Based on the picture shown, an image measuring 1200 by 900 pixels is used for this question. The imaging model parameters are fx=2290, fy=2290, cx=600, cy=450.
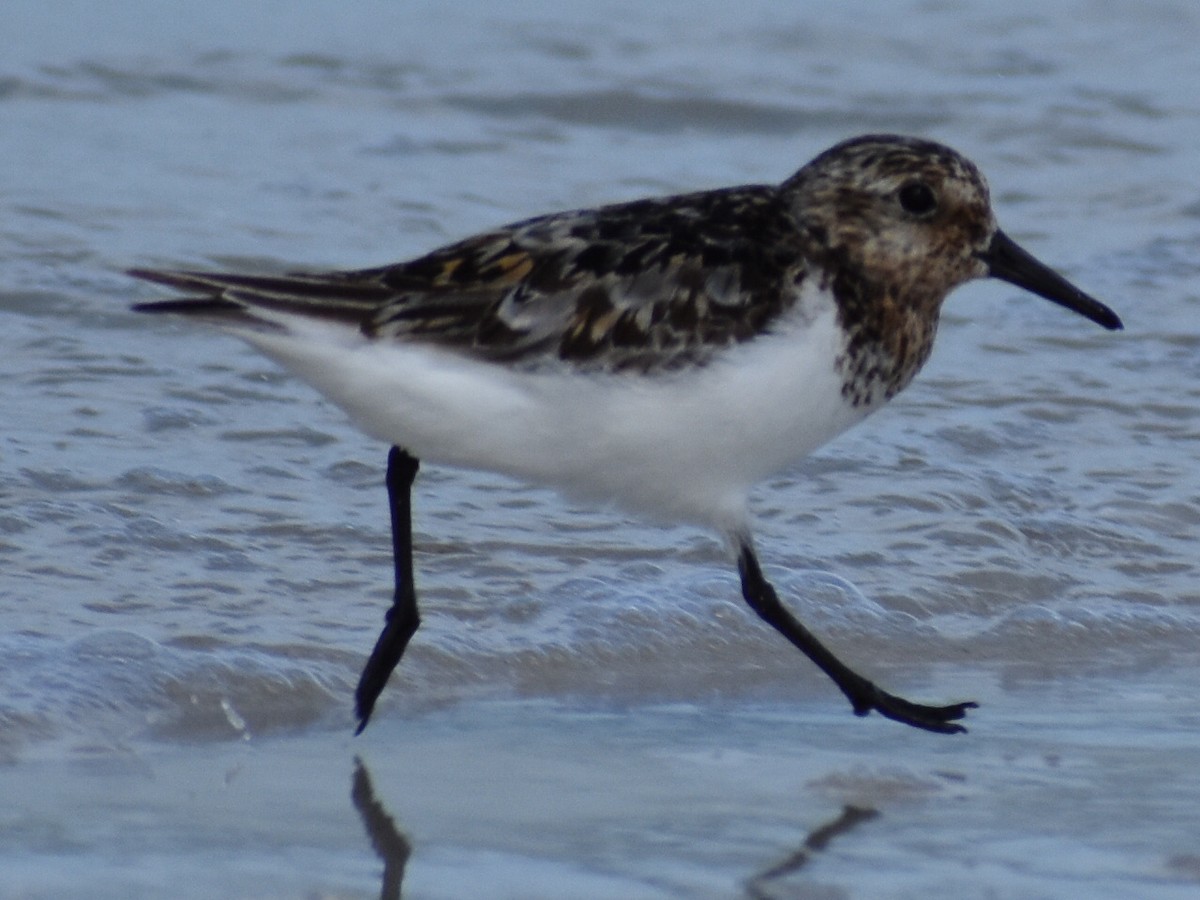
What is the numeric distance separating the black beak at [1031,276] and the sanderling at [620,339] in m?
0.33

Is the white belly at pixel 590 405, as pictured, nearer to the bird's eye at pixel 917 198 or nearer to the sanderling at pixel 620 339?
the sanderling at pixel 620 339

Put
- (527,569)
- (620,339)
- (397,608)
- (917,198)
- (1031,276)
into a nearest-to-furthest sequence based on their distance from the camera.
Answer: (620,339)
(917,198)
(397,608)
(1031,276)
(527,569)

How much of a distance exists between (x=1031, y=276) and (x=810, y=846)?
1398 mm

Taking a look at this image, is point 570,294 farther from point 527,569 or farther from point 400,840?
point 527,569

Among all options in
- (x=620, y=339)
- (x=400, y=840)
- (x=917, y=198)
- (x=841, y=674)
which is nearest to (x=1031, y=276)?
(x=917, y=198)

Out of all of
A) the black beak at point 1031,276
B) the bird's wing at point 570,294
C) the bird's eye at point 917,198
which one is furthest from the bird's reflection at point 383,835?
the black beak at point 1031,276

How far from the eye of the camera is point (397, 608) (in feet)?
15.1

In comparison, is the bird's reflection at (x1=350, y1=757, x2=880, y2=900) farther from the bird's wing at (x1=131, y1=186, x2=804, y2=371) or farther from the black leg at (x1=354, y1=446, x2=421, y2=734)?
the bird's wing at (x1=131, y1=186, x2=804, y2=371)

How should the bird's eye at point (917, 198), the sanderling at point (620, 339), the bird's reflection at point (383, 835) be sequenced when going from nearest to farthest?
the bird's reflection at point (383, 835) → the sanderling at point (620, 339) → the bird's eye at point (917, 198)

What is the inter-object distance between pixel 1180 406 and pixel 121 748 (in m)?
3.54

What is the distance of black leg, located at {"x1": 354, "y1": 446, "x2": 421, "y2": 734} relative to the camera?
449 centimetres

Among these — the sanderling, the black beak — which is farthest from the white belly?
the black beak

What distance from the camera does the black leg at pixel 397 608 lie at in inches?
177

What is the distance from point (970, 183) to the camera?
4.54 meters
